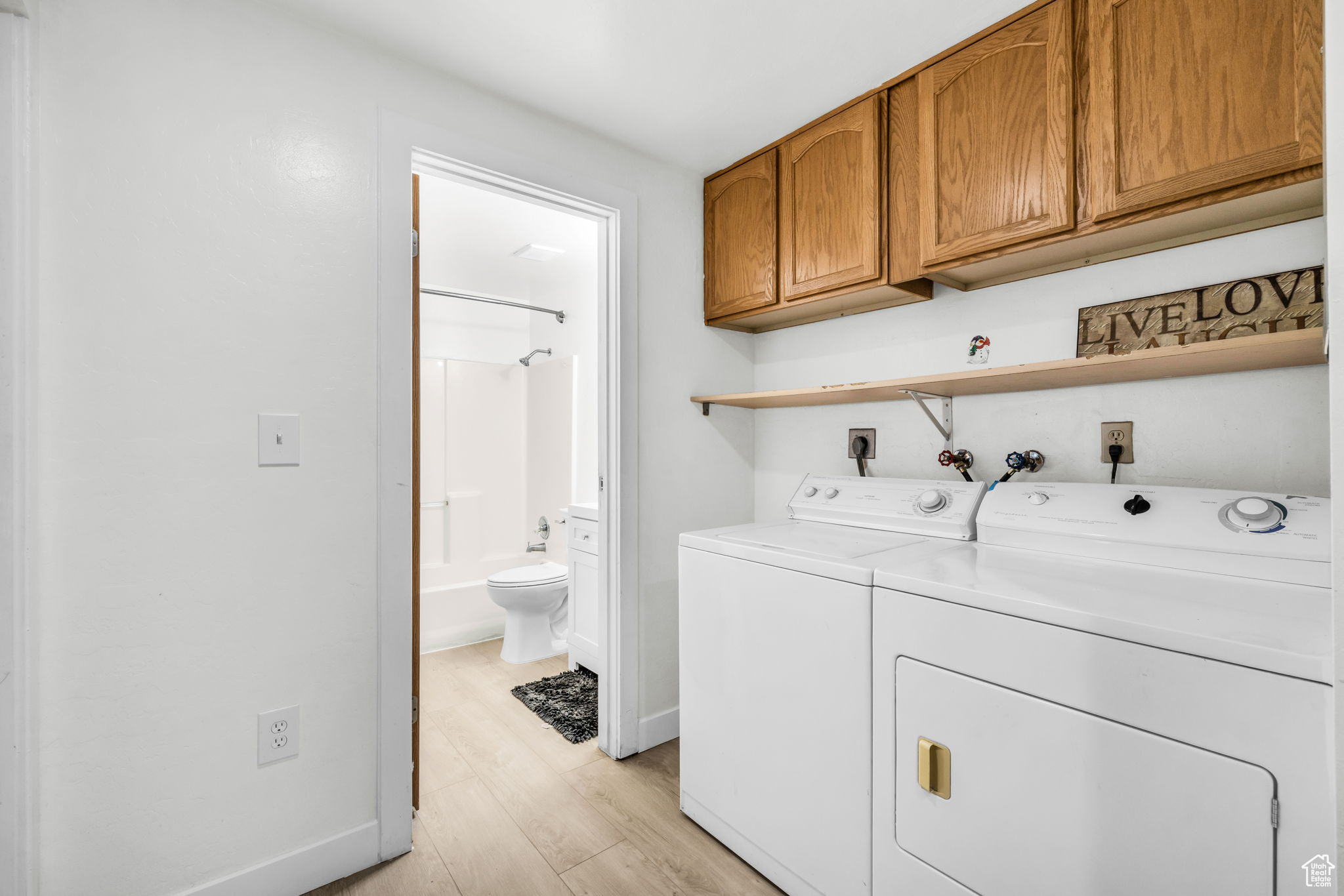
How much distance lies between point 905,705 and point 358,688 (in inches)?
55.6

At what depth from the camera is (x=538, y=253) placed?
10.7 feet

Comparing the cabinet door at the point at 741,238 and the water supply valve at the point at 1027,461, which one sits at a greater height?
the cabinet door at the point at 741,238

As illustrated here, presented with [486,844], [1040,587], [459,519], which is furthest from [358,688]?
[459,519]

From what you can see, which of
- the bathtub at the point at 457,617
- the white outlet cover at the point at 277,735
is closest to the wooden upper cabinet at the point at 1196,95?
the white outlet cover at the point at 277,735

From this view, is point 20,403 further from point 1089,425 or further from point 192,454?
point 1089,425

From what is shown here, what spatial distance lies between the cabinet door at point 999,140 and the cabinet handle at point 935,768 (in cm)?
124

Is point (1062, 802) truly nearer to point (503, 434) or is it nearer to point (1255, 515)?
point (1255, 515)

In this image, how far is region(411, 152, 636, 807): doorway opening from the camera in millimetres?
2148

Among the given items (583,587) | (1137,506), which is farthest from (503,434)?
(1137,506)

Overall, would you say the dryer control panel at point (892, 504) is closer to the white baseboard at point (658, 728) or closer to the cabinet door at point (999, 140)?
the cabinet door at point (999, 140)

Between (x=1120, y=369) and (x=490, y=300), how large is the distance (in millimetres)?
3319

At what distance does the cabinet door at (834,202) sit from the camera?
181cm

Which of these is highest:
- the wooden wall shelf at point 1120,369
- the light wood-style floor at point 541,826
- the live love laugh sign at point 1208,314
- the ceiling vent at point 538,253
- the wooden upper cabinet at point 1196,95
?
the ceiling vent at point 538,253

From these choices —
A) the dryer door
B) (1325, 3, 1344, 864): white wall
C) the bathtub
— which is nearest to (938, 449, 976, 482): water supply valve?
the dryer door
